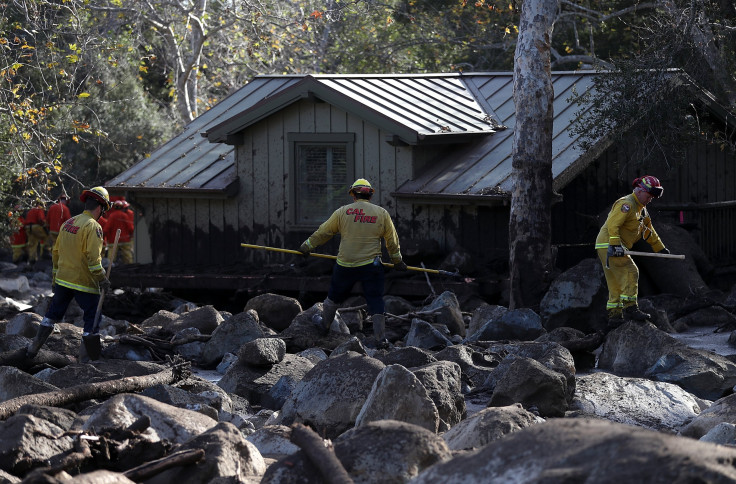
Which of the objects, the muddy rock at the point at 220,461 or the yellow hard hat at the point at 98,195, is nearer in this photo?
the muddy rock at the point at 220,461

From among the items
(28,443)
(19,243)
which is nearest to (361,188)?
(28,443)

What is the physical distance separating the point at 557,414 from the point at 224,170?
31.8 ft

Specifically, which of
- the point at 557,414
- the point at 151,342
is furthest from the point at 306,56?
the point at 557,414

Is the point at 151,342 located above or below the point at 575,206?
below


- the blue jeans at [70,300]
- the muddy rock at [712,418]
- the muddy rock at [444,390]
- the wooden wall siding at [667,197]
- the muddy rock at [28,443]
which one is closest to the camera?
the muddy rock at [28,443]

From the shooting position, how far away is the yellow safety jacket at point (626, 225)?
37.2ft

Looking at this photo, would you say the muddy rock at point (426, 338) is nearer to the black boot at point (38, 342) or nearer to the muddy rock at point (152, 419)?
the black boot at point (38, 342)

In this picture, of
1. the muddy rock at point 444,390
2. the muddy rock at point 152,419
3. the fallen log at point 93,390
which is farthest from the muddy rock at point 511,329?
the muddy rock at point 152,419

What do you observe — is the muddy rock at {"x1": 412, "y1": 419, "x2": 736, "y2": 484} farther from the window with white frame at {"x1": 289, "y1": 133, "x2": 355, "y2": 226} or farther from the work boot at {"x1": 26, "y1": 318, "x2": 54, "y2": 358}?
the window with white frame at {"x1": 289, "y1": 133, "x2": 355, "y2": 226}

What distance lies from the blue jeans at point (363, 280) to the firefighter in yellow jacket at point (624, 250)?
235 centimetres

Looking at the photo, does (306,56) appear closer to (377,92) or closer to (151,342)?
(377,92)

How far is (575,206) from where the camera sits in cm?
1544

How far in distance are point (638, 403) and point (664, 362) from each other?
1214mm

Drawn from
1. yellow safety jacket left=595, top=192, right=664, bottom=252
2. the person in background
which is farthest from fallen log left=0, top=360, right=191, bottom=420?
the person in background
